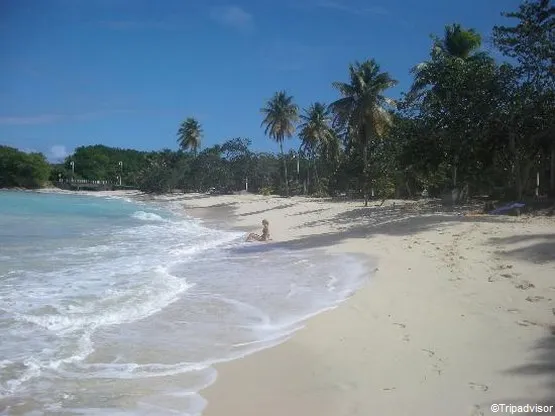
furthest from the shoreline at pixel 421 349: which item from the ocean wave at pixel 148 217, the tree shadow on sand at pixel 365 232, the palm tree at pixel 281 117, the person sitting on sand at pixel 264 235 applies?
the palm tree at pixel 281 117

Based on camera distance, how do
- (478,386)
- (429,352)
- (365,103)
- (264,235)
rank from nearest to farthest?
1. (478,386)
2. (429,352)
3. (264,235)
4. (365,103)

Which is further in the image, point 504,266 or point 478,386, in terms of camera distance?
point 504,266

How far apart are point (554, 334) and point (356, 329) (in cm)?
218

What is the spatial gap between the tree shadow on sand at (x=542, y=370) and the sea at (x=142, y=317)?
264cm

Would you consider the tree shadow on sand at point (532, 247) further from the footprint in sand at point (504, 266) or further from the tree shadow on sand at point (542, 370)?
the tree shadow on sand at point (542, 370)

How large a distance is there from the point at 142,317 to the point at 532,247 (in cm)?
754

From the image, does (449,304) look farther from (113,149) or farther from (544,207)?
(113,149)

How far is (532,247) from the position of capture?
962cm

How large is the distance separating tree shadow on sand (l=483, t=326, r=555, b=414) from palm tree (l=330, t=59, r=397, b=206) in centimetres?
2918

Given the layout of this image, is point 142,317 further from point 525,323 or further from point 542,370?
point 542,370

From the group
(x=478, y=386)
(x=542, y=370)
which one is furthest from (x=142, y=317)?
(x=542, y=370)

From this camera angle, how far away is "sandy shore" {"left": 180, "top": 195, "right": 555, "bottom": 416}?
409cm

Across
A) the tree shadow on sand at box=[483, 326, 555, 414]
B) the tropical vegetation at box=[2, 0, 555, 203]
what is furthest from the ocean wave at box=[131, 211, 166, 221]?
the tree shadow on sand at box=[483, 326, 555, 414]

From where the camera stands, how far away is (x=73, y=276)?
10.3 metres
